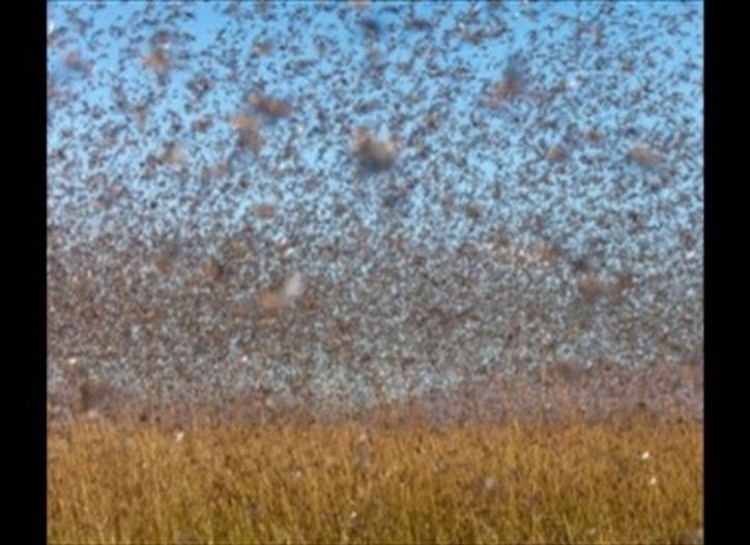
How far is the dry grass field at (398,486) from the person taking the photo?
3.97m

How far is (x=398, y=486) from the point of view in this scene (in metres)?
4.17

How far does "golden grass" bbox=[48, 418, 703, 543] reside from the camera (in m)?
3.98

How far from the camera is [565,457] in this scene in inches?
172

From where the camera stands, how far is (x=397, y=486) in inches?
164

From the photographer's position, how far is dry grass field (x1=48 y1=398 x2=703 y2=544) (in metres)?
3.97

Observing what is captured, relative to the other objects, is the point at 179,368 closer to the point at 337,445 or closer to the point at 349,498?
the point at 337,445

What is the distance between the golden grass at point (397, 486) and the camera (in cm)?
398

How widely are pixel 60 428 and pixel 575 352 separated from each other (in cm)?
199
